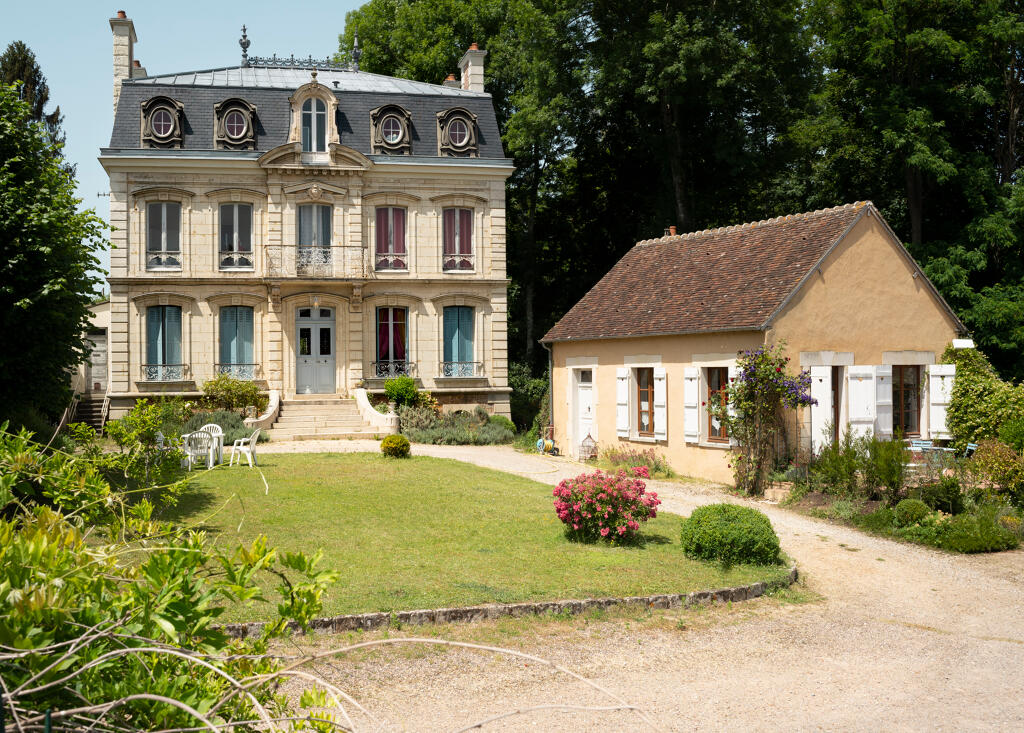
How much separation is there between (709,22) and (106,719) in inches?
1138

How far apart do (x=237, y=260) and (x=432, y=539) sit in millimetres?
17464

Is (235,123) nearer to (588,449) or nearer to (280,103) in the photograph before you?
(280,103)

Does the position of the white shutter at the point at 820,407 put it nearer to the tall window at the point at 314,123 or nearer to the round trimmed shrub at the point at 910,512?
the round trimmed shrub at the point at 910,512

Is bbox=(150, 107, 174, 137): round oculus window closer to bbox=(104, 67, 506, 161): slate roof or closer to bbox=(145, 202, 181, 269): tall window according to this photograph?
bbox=(104, 67, 506, 161): slate roof

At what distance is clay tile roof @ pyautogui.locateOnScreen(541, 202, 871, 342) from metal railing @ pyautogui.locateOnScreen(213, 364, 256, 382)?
9.39 m

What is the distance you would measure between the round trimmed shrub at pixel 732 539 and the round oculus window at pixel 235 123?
20471 mm

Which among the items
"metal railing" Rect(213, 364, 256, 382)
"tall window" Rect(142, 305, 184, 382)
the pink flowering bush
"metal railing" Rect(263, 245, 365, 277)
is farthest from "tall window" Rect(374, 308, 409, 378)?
the pink flowering bush

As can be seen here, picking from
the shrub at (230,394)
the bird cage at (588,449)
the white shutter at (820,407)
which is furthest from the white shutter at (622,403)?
the shrub at (230,394)

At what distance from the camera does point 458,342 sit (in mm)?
27141

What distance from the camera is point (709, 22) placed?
2783 cm

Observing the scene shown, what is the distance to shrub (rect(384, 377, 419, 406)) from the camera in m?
25.3

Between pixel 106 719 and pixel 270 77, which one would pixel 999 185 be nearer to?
pixel 270 77

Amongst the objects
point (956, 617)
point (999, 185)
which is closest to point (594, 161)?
point (999, 185)

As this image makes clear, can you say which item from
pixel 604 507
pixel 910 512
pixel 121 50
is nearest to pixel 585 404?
pixel 910 512
